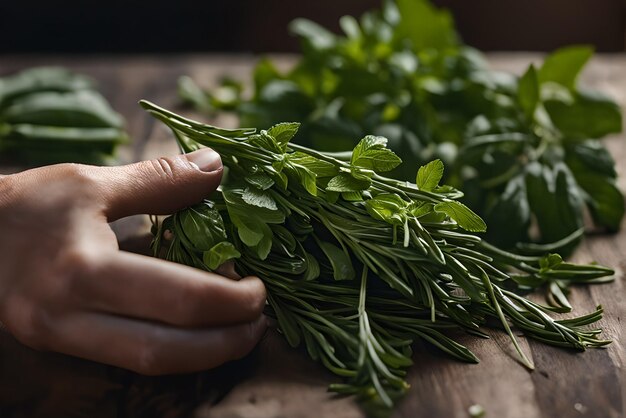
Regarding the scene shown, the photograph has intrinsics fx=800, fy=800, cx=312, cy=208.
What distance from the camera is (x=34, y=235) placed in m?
0.90

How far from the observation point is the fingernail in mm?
983

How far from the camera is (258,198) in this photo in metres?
0.94

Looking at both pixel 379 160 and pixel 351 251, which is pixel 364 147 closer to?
pixel 379 160

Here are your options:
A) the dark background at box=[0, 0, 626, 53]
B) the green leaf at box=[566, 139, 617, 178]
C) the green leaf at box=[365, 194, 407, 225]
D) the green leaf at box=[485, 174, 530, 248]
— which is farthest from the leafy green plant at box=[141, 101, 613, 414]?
the dark background at box=[0, 0, 626, 53]

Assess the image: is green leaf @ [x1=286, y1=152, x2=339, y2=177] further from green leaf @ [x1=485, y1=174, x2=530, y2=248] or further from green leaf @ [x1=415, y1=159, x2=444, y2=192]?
green leaf @ [x1=485, y1=174, x2=530, y2=248]

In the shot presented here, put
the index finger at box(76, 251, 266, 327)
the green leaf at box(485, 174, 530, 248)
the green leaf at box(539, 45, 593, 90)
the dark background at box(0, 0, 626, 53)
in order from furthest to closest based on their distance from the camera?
1. the dark background at box(0, 0, 626, 53)
2. the green leaf at box(539, 45, 593, 90)
3. the green leaf at box(485, 174, 530, 248)
4. the index finger at box(76, 251, 266, 327)

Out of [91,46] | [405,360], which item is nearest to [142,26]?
[91,46]

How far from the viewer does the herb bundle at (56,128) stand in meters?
1.37

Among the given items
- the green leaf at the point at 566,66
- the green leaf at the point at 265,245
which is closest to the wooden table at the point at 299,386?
the green leaf at the point at 265,245

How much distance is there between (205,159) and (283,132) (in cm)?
10

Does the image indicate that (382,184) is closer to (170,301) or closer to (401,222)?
(401,222)

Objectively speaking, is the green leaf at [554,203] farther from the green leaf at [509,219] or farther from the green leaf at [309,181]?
the green leaf at [309,181]

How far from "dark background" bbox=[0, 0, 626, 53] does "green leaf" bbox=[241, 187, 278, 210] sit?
1948 millimetres

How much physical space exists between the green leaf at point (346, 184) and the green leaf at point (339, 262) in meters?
0.07
